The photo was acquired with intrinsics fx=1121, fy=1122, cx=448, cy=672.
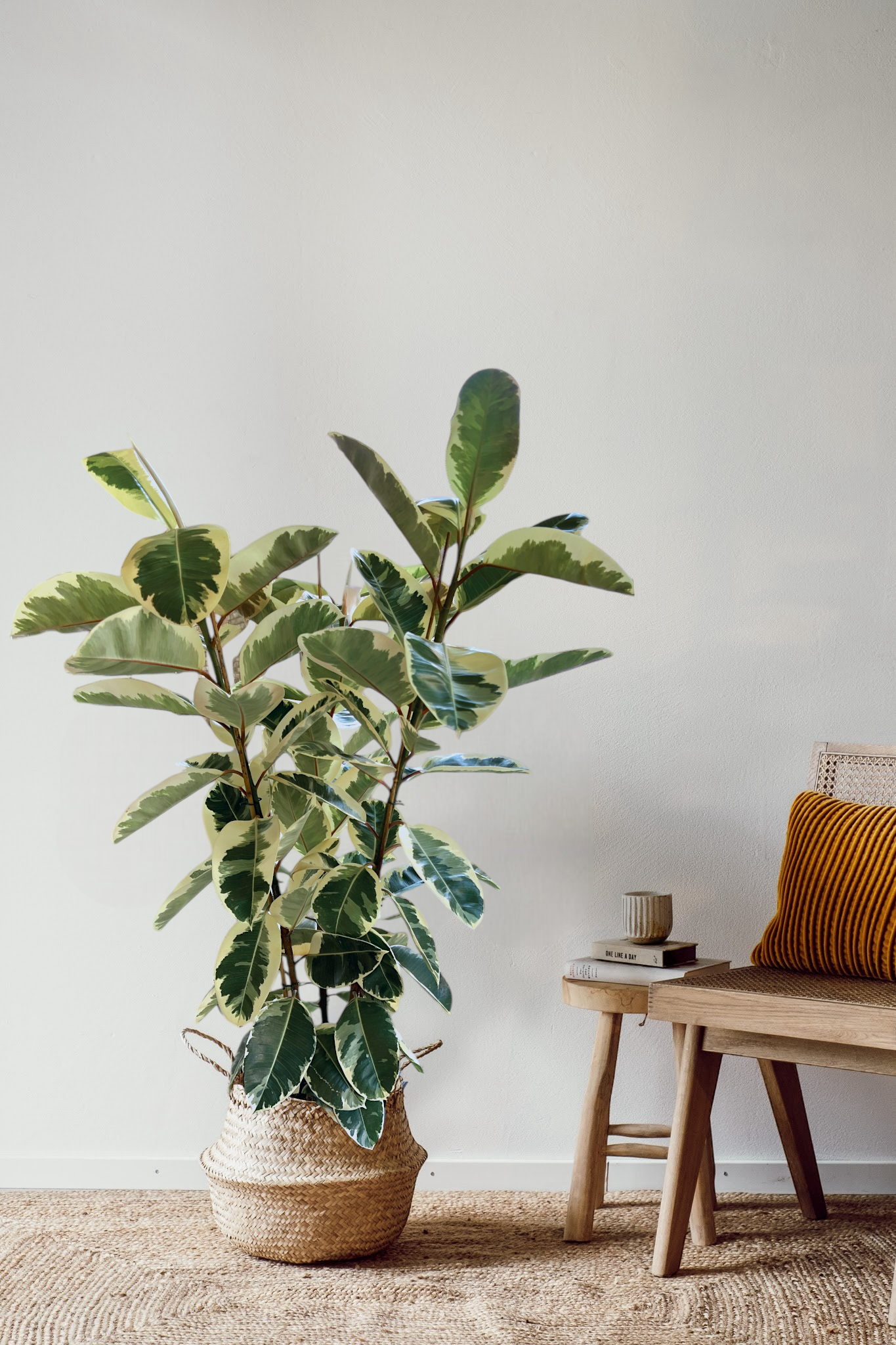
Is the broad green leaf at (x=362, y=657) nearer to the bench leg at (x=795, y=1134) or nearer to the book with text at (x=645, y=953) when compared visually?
the book with text at (x=645, y=953)

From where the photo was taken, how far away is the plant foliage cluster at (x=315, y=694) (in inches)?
52.6

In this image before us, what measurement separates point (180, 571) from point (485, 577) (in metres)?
0.41

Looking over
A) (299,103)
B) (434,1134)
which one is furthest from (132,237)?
(434,1134)

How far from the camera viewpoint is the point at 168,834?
79.9 inches

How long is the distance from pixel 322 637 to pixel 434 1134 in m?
1.07

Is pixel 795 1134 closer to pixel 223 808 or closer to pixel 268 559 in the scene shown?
pixel 223 808

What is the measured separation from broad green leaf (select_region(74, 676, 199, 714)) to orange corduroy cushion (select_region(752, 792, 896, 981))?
0.93 metres

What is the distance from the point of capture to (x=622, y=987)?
1706mm

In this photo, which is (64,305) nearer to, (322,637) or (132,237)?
(132,237)

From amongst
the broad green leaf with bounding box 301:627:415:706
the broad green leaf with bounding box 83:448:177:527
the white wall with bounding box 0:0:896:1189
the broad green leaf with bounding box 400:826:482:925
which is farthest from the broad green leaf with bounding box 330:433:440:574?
the white wall with bounding box 0:0:896:1189

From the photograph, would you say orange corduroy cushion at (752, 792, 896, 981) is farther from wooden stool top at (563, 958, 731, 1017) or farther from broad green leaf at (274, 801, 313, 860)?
broad green leaf at (274, 801, 313, 860)

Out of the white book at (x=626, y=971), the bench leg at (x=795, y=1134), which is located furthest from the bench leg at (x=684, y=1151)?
the bench leg at (x=795, y=1134)

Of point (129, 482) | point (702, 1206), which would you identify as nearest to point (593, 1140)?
point (702, 1206)

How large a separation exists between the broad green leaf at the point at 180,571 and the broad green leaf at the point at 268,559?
3.9 inches
